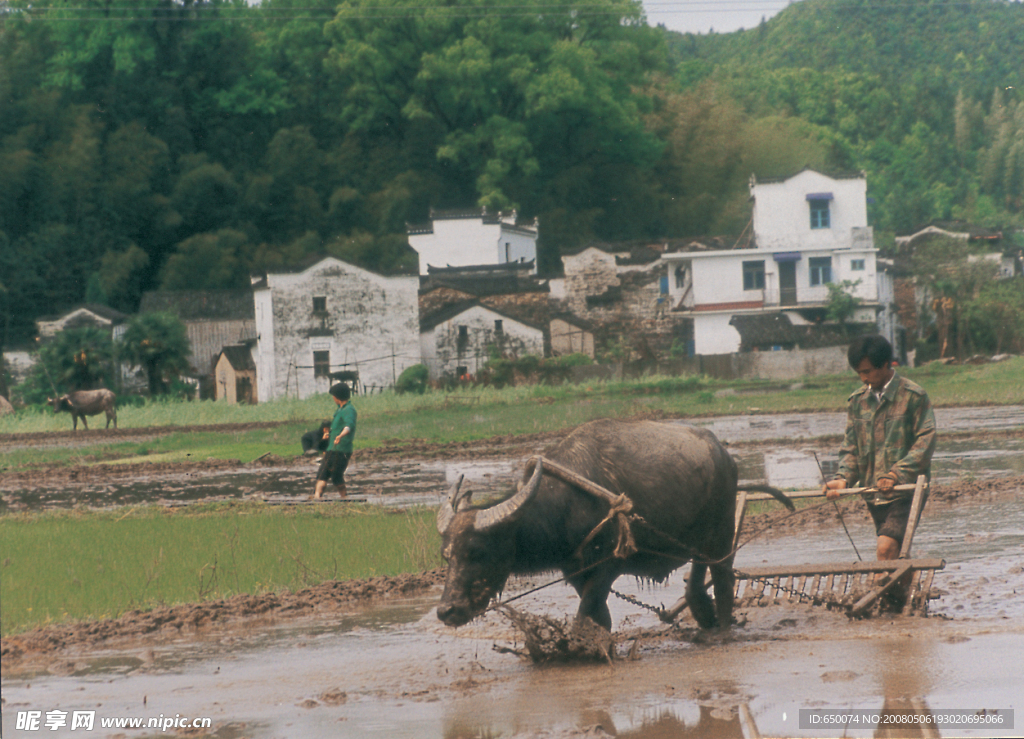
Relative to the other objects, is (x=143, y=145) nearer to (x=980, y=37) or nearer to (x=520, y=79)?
(x=520, y=79)

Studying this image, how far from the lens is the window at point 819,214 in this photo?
53781mm

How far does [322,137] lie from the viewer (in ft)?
231

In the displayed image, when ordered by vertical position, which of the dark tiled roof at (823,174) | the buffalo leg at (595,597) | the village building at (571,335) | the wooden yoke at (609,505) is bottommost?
the buffalo leg at (595,597)

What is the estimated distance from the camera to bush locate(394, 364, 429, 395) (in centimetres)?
4644

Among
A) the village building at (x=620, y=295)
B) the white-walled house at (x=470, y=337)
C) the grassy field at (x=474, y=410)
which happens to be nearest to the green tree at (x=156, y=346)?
the grassy field at (x=474, y=410)

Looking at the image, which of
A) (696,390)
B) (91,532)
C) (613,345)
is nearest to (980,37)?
(613,345)

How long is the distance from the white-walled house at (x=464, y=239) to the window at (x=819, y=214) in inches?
586

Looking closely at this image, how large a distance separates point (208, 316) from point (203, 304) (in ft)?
Answer: 2.56

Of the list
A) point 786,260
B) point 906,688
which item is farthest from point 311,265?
point 906,688

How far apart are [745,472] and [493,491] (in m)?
4.13

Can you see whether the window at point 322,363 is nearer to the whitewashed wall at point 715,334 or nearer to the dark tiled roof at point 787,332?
the whitewashed wall at point 715,334

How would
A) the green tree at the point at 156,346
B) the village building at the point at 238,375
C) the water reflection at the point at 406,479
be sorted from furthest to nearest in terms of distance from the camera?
1. the village building at the point at 238,375
2. the green tree at the point at 156,346
3. the water reflection at the point at 406,479

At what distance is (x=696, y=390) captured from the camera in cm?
4191

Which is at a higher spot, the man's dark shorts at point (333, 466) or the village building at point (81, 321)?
the village building at point (81, 321)
